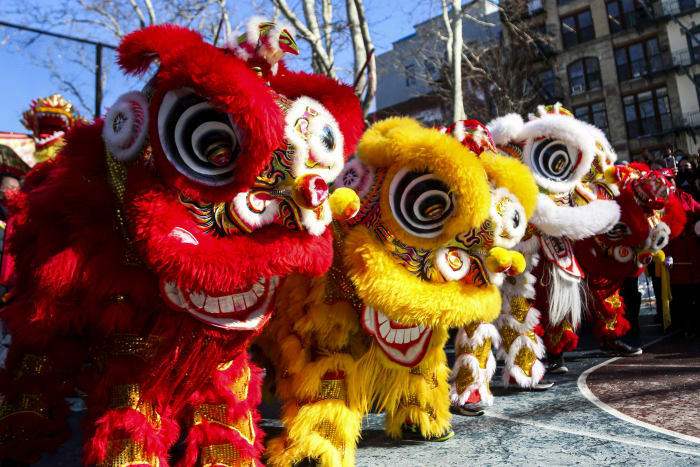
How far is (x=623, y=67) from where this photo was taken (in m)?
19.4

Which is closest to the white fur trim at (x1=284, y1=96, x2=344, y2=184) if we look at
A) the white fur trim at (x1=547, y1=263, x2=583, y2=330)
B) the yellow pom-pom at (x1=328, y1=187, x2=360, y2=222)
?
the yellow pom-pom at (x1=328, y1=187, x2=360, y2=222)

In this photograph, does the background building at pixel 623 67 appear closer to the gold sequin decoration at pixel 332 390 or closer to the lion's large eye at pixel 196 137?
the gold sequin decoration at pixel 332 390

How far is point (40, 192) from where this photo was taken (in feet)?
5.36

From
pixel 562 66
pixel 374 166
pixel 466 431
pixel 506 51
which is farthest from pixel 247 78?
pixel 562 66

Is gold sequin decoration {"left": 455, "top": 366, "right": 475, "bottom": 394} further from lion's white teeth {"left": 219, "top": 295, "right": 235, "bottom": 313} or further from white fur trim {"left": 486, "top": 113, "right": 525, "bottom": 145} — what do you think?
lion's white teeth {"left": 219, "top": 295, "right": 235, "bottom": 313}

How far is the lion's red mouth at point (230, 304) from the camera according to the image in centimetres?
149

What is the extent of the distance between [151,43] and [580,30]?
71.6ft

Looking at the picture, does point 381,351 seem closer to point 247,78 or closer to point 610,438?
point 610,438

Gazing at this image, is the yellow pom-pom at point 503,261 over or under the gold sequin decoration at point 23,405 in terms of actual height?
over

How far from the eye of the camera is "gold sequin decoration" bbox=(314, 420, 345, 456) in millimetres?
1946

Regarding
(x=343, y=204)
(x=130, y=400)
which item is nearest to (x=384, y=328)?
(x=343, y=204)

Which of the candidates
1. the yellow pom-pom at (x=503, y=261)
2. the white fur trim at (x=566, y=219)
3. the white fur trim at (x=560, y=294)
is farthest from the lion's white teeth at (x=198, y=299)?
the white fur trim at (x=560, y=294)

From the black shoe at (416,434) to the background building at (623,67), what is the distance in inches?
636

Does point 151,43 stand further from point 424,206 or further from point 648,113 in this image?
point 648,113
